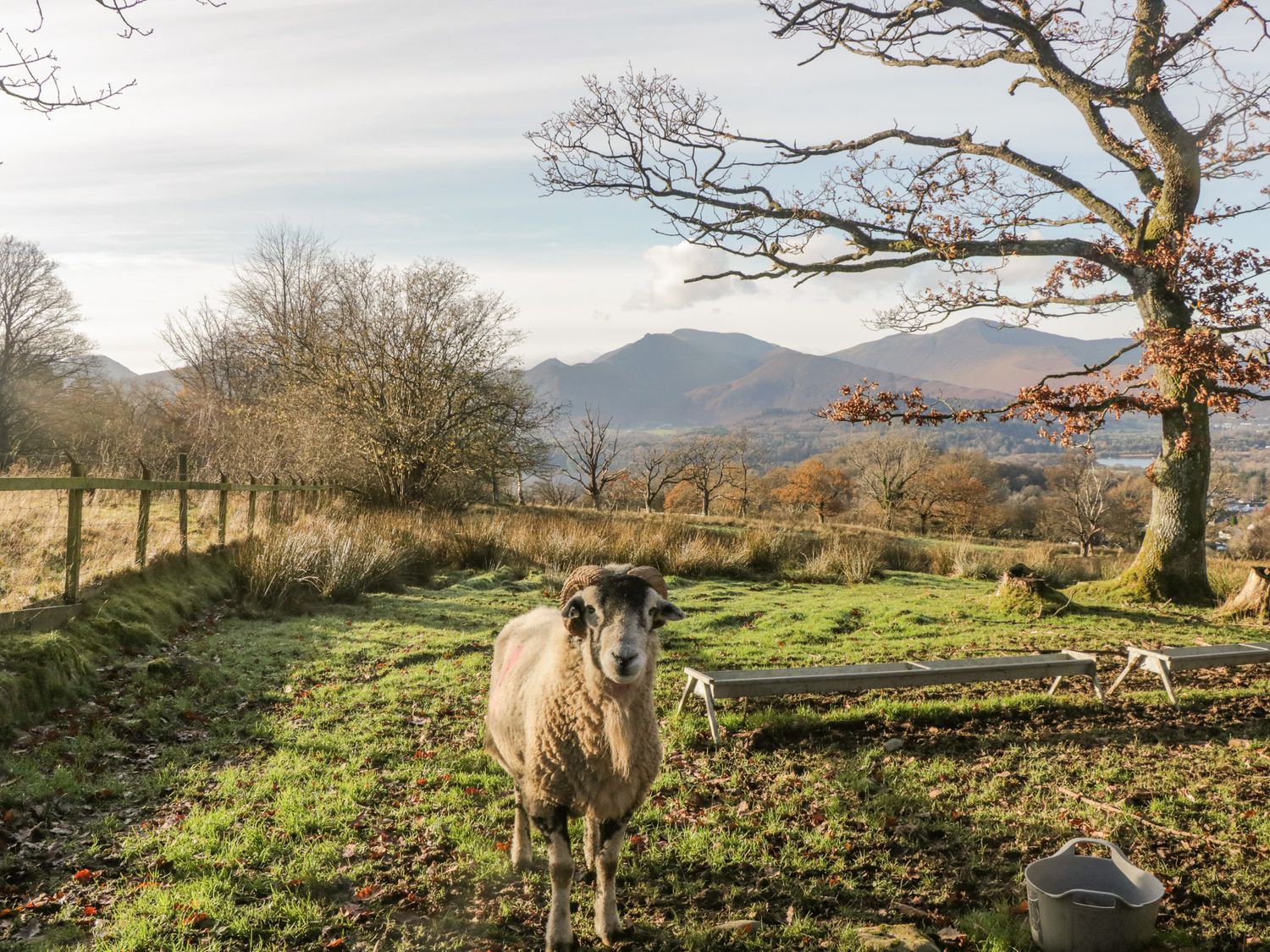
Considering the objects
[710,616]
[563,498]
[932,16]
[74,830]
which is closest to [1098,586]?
[710,616]

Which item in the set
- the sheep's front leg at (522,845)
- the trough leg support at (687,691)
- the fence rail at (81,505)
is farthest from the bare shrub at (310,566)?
the sheep's front leg at (522,845)

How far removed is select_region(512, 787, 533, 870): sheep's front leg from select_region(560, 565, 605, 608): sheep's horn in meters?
1.46

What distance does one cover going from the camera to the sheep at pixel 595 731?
3479 millimetres

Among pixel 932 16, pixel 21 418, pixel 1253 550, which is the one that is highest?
pixel 932 16

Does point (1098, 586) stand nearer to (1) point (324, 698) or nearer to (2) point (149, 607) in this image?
(1) point (324, 698)

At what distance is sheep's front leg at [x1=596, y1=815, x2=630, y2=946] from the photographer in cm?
371

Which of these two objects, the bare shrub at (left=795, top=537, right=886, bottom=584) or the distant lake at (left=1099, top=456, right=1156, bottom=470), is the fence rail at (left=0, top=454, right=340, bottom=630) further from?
the distant lake at (left=1099, top=456, right=1156, bottom=470)

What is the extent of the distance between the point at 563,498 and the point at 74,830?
128ft

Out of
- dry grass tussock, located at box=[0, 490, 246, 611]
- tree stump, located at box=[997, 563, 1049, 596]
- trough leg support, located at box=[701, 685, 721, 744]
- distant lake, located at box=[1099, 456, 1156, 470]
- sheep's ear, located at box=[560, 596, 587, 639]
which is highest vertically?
distant lake, located at box=[1099, 456, 1156, 470]

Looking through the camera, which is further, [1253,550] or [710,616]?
[1253,550]

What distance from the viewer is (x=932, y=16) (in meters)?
13.2

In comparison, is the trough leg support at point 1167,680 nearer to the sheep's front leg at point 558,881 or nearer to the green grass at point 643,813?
the green grass at point 643,813

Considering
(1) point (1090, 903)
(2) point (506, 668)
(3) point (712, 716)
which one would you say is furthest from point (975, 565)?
(2) point (506, 668)

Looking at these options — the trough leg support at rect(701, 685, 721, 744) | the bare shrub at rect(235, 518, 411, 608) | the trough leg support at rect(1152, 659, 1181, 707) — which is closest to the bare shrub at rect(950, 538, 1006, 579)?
the trough leg support at rect(1152, 659, 1181, 707)
